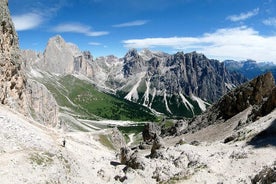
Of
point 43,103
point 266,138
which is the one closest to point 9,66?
point 266,138

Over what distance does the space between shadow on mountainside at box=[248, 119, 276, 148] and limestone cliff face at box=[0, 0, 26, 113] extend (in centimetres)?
4258

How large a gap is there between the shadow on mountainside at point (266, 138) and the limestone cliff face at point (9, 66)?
42.6 meters

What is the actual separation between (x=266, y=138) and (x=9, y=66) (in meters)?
47.4

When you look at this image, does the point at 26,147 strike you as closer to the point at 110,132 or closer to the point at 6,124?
the point at 6,124

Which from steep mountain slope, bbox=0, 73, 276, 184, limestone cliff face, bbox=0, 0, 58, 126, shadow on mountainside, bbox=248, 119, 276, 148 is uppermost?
limestone cliff face, bbox=0, 0, 58, 126

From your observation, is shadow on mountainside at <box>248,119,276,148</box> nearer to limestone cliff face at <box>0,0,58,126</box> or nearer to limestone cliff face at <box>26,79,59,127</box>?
limestone cliff face at <box>0,0,58,126</box>

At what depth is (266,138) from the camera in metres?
48.2

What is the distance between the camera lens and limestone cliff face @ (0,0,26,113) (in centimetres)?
6600

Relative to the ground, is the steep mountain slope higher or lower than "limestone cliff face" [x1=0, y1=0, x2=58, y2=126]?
lower

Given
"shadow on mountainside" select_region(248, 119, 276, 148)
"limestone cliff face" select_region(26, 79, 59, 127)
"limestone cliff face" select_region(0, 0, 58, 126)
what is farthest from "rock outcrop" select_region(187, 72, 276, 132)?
"limestone cliff face" select_region(26, 79, 59, 127)

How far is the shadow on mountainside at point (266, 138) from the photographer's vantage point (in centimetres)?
4589

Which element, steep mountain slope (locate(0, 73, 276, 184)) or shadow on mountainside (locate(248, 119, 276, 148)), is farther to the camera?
shadow on mountainside (locate(248, 119, 276, 148))

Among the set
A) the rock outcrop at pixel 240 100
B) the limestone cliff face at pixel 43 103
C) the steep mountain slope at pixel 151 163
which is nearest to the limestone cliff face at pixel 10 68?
the steep mountain slope at pixel 151 163

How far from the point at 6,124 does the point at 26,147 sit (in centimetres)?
500
